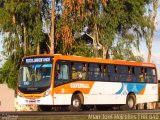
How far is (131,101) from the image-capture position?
130 ft

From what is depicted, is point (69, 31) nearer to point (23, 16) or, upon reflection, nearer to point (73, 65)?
point (23, 16)

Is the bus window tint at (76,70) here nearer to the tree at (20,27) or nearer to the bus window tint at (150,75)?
the bus window tint at (150,75)

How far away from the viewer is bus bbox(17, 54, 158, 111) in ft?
107

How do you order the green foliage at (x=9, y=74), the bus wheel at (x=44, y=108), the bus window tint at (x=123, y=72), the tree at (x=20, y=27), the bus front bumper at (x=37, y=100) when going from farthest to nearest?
the green foliage at (x=9, y=74)
the tree at (x=20, y=27)
the bus window tint at (x=123, y=72)
the bus wheel at (x=44, y=108)
the bus front bumper at (x=37, y=100)

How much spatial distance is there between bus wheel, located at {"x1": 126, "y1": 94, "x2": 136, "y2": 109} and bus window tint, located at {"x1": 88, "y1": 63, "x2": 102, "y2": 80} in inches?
162

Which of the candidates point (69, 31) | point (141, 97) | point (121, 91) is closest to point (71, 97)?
point (121, 91)

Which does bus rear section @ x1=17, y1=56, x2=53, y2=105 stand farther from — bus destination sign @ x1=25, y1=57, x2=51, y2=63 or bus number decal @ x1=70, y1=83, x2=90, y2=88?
bus number decal @ x1=70, y1=83, x2=90, y2=88

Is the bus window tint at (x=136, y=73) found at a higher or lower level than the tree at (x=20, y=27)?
lower

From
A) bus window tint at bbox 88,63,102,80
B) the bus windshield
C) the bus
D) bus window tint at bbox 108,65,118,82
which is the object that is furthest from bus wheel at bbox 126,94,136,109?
the bus windshield

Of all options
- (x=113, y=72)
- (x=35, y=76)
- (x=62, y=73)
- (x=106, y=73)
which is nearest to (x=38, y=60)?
(x=35, y=76)

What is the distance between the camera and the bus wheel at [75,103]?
33.8 m

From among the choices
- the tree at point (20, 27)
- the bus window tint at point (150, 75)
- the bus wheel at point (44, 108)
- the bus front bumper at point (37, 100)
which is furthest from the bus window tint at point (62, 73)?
the tree at point (20, 27)

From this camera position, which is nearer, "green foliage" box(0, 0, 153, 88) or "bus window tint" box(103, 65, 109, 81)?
"bus window tint" box(103, 65, 109, 81)

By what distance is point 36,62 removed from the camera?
33250mm
